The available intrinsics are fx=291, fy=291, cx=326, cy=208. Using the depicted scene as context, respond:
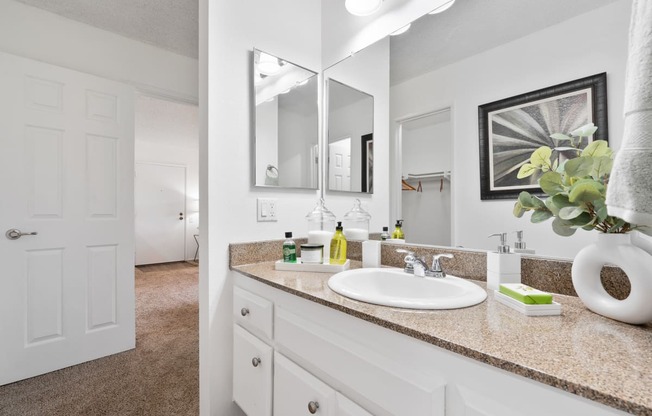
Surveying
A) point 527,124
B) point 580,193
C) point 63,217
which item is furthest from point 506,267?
point 63,217

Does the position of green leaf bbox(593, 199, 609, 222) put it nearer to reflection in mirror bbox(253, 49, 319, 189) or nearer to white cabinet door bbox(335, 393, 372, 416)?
white cabinet door bbox(335, 393, 372, 416)

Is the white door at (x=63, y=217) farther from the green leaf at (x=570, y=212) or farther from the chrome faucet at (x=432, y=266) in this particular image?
the green leaf at (x=570, y=212)

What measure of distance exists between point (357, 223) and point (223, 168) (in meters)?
0.73

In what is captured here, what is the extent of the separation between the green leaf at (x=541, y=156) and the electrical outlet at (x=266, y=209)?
109 centimetres

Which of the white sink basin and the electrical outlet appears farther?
the electrical outlet

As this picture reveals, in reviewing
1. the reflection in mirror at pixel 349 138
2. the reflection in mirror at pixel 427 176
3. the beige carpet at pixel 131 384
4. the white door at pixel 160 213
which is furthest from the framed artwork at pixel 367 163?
the white door at pixel 160 213

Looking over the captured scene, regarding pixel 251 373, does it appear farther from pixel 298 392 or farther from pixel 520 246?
pixel 520 246

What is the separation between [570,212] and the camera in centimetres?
69

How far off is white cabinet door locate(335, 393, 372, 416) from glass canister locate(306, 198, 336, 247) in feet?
2.37

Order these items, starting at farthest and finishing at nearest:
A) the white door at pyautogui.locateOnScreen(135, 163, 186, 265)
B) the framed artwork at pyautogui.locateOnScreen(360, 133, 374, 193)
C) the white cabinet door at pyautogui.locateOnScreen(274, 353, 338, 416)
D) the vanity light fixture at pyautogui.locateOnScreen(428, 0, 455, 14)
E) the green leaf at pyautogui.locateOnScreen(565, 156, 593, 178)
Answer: the white door at pyautogui.locateOnScreen(135, 163, 186, 265)
the framed artwork at pyautogui.locateOnScreen(360, 133, 374, 193)
the vanity light fixture at pyautogui.locateOnScreen(428, 0, 455, 14)
the white cabinet door at pyautogui.locateOnScreen(274, 353, 338, 416)
the green leaf at pyautogui.locateOnScreen(565, 156, 593, 178)

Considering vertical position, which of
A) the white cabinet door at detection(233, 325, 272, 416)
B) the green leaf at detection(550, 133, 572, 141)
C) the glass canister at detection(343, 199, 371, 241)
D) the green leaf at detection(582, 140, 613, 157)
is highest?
the green leaf at detection(550, 133, 572, 141)

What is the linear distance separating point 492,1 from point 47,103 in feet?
8.47

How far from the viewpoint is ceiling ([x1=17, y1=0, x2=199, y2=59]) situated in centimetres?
192

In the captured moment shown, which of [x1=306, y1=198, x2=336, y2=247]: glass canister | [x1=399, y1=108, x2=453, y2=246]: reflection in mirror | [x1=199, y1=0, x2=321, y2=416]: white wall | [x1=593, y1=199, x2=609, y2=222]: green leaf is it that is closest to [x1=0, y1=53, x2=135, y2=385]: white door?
[x1=199, y1=0, x2=321, y2=416]: white wall
